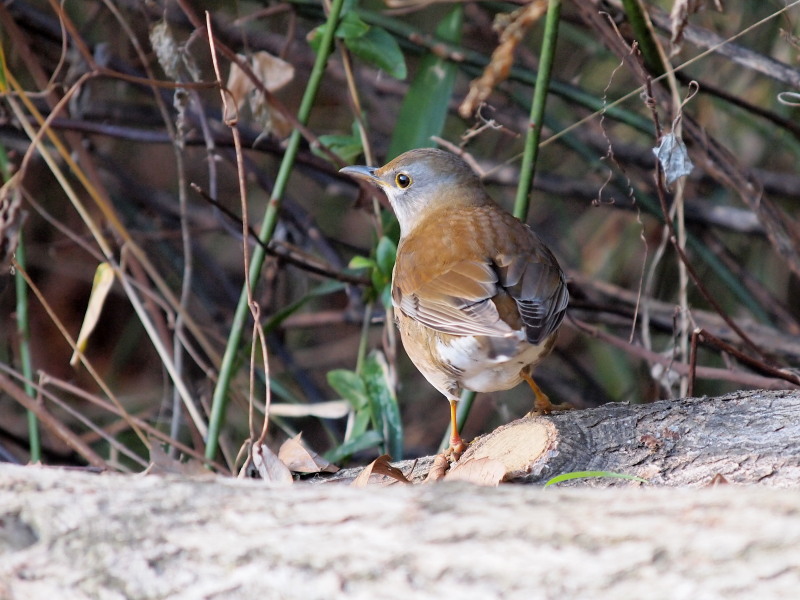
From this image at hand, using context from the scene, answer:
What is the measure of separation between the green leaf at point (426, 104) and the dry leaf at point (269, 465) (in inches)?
79.3

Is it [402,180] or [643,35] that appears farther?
[402,180]

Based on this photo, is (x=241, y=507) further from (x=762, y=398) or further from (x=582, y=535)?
(x=762, y=398)

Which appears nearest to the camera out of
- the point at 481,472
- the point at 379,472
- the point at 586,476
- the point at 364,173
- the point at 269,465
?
the point at 586,476

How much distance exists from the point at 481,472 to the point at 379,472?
17.6 inches

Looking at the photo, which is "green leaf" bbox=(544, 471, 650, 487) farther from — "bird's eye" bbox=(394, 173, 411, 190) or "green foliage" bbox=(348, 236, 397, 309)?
"bird's eye" bbox=(394, 173, 411, 190)

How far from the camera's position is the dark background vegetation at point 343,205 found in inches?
183

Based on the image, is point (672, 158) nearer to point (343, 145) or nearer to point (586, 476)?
point (586, 476)

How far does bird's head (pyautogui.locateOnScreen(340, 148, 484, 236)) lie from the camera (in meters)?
4.55

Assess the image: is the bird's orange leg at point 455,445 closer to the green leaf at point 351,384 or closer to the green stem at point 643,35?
Answer: the green leaf at point 351,384

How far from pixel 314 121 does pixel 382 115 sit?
1445mm

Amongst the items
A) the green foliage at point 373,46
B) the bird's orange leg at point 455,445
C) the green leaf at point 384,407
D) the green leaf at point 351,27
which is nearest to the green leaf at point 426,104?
the green foliage at point 373,46

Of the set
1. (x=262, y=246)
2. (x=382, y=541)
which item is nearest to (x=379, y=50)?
(x=262, y=246)

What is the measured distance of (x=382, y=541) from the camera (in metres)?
1.98

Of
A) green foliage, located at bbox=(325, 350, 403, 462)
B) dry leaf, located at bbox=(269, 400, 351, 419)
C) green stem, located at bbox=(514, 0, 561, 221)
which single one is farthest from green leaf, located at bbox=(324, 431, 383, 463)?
green stem, located at bbox=(514, 0, 561, 221)
